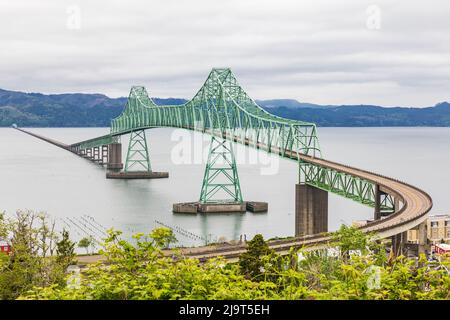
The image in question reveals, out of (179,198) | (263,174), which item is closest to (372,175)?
(179,198)

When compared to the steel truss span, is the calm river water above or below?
below

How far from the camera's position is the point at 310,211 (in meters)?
46.5

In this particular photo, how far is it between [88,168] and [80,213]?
2178 inches

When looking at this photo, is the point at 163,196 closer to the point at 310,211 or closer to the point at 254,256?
the point at 310,211

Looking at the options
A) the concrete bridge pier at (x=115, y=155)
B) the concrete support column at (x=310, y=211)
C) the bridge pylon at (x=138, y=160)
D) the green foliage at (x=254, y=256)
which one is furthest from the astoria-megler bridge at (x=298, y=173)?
the green foliage at (x=254, y=256)

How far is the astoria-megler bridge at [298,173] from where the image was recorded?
32.6m

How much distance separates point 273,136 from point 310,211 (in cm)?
1523

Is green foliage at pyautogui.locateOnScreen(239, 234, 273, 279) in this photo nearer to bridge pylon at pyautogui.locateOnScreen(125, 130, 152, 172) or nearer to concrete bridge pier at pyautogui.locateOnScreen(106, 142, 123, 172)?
bridge pylon at pyautogui.locateOnScreen(125, 130, 152, 172)

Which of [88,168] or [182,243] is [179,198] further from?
[88,168]

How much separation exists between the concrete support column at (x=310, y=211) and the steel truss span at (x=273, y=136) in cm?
89

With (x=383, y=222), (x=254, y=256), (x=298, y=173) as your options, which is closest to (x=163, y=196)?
(x=298, y=173)

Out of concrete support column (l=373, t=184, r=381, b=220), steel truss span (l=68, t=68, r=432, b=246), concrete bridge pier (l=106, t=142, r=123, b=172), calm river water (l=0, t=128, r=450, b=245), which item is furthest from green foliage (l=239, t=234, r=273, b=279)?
concrete bridge pier (l=106, t=142, r=123, b=172)

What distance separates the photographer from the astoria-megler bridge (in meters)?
32.6
